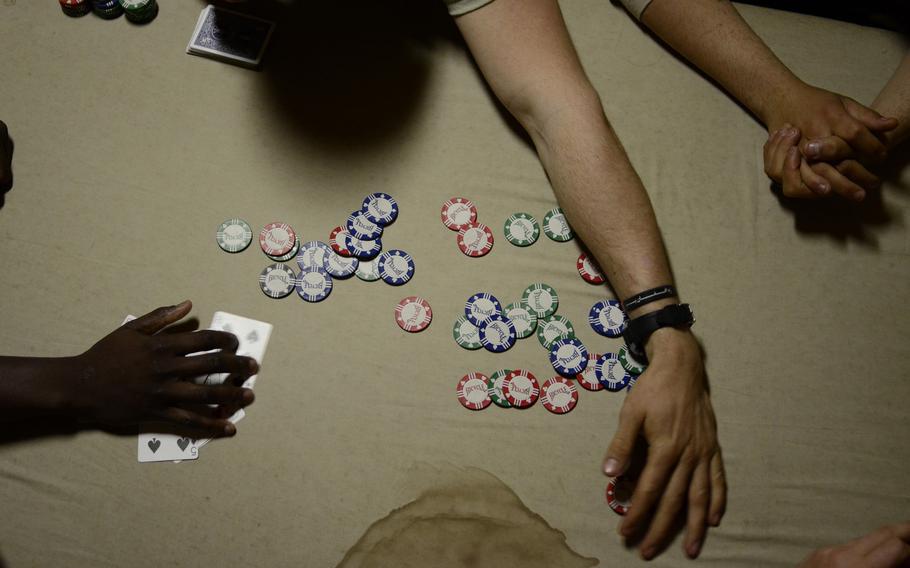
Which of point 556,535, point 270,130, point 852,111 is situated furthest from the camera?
point 270,130

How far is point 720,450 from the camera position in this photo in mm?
1353

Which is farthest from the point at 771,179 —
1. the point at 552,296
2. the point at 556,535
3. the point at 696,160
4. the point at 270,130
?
the point at 270,130

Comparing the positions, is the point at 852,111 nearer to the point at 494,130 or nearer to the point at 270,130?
the point at 494,130

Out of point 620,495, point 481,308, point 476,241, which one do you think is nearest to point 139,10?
point 476,241

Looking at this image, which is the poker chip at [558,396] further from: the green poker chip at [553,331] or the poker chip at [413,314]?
the poker chip at [413,314]

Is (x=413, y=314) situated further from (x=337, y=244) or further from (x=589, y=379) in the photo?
(x=589, y=379)

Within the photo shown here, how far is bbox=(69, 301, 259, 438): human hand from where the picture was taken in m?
1.29

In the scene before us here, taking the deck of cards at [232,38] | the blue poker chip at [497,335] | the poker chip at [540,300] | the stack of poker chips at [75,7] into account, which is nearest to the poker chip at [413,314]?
the blue poker chip at [497,335]

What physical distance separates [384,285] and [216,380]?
18.4 inches

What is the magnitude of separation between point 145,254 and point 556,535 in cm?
125

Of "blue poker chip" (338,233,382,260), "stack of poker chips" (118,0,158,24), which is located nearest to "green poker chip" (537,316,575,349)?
"blue poker chip" (338,233,382,260)

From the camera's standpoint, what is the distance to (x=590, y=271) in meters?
1.52

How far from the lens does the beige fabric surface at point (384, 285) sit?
4.29ft

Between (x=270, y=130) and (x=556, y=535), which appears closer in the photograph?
(x=556, y=535)
